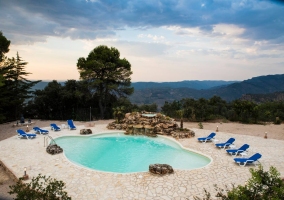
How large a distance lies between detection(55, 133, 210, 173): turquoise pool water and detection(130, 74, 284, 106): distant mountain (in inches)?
2586

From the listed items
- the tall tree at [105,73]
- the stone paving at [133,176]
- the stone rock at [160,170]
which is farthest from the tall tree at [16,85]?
the stone rock at [160,170]

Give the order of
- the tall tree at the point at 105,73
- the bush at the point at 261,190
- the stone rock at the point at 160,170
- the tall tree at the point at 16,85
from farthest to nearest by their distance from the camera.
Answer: the tall tree at the point at 105,73 → the tall tree at the point at 16,85 → the stone rock at the point at 160,170 → the bush at the point at 261,190

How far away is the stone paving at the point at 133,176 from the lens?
305 inches

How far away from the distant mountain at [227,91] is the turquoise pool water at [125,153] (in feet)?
216

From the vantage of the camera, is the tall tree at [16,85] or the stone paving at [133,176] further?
the tall tree at [16,85]

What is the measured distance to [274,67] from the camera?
27047 millimetres

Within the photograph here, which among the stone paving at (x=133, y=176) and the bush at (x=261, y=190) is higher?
the bush at (x=261, y=190)

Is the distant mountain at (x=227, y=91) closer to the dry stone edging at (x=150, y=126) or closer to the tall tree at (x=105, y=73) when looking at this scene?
the tall tree at (x=105, y=73)

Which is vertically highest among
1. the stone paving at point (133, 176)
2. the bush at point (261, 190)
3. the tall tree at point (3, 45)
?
the tall tree at point (3, 45)

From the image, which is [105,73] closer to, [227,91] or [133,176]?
[133,176]

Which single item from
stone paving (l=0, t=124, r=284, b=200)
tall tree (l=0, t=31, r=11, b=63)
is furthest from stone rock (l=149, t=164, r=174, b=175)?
tall tree (l=0, t=31, r=11, b=63)

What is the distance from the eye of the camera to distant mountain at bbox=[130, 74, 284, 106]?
283 ft

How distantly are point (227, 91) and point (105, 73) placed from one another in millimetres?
76981

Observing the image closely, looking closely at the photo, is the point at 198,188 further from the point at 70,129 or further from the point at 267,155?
the point at 70,129
